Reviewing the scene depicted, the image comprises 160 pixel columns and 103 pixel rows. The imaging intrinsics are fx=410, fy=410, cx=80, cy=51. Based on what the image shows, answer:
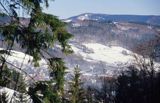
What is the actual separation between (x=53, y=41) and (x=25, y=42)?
0.72 m

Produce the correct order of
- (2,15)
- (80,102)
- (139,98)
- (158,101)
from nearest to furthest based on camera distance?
(2,15)
(158,101)
(139,98)
(80,102)

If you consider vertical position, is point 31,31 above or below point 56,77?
above

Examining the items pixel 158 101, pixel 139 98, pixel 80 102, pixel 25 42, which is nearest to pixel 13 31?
pixel 25 42

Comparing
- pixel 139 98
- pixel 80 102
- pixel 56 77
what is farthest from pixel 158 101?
pixel 56 77

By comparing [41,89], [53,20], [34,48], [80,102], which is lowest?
[80,102]

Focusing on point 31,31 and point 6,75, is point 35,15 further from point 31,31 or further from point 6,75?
point 6,75

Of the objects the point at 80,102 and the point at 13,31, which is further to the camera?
the point at 80,102

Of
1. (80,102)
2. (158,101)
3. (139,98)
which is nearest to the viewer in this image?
(158,101)

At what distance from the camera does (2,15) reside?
10016 millimetres

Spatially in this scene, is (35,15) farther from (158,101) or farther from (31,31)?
(158,101)

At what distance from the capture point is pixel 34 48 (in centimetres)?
1039

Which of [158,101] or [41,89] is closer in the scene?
[41,89]

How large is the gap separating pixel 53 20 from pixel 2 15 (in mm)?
1258

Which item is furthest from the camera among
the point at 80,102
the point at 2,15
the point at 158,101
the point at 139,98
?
the point at 80,102
